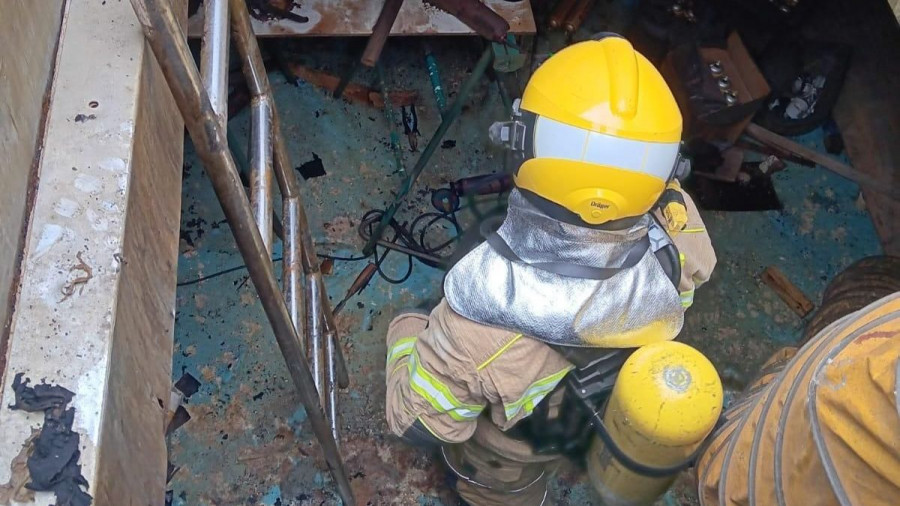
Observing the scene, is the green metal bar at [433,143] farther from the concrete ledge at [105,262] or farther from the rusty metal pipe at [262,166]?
the concrete ledge at [105,262]

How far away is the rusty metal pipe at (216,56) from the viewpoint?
136cm

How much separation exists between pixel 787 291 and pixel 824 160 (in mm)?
890

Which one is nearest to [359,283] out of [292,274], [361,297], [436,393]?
[361,297]

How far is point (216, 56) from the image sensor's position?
1.40m

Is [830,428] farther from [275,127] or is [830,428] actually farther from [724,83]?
[724,83]

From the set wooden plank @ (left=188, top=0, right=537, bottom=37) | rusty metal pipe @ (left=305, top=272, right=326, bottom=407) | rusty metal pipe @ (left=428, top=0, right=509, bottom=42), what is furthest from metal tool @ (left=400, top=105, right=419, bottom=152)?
rusty metal pipe @ (left=305, top=272, right=326, bottom=407)

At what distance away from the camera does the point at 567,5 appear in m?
4.34

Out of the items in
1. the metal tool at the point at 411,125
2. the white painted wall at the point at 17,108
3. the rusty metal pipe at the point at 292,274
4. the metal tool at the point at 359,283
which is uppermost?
the white painted wall at the point at 17,108

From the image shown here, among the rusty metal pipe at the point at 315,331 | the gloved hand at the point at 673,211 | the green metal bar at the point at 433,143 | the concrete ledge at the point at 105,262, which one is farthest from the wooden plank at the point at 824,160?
the concrete ledge at the point at 105,262

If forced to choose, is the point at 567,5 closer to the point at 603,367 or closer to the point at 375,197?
the point at 375,197

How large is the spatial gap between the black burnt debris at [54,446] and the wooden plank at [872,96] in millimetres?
4217

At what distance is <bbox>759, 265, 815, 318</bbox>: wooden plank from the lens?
3.70 m

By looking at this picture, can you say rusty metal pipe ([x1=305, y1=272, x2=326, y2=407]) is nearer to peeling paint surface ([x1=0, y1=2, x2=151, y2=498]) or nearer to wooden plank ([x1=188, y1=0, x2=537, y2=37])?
peeling paint surface ([x1=0, y1=2, x2=151, y2=498])

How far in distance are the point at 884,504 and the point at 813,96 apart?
12.6 ft
